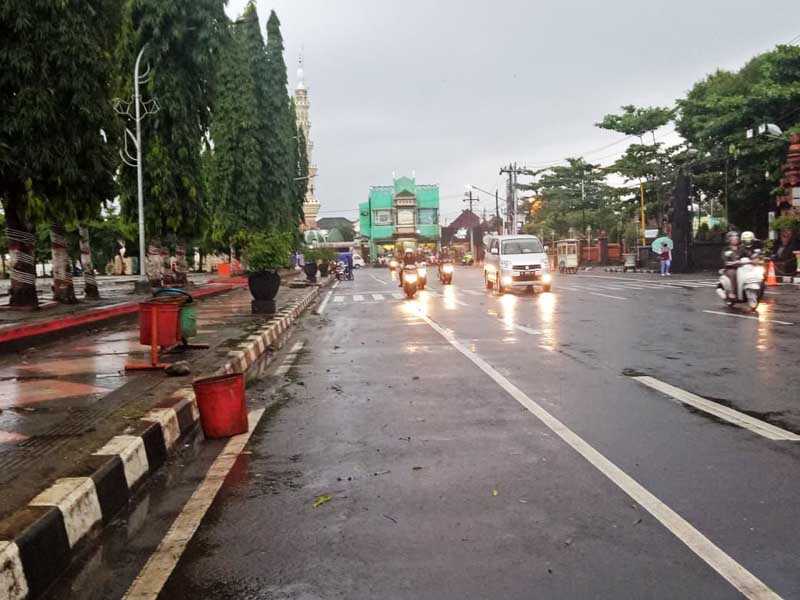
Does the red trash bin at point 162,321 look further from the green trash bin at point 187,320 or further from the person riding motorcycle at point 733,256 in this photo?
the person riding motorcycle at point 733,256

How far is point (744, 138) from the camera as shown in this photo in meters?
37.3

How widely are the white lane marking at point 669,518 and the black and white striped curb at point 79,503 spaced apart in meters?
2.87

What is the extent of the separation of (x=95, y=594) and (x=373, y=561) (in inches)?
46.1

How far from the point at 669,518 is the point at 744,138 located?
38.3 meters

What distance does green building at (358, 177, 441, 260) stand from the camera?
10619 cm

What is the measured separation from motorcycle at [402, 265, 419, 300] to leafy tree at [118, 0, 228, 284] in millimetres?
8184

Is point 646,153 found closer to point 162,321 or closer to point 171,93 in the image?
point 171,93

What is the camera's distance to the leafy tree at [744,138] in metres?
35.1

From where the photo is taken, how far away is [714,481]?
430 centimetres

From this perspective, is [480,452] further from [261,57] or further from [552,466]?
[261,57]

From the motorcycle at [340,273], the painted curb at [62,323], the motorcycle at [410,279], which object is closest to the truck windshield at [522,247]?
the motorcycle at [410,279]

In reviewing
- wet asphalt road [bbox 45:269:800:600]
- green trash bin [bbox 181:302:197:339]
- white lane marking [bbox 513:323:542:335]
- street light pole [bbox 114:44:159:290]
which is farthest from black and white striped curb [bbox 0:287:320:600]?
street light pole [bbox 114:44:159:290]

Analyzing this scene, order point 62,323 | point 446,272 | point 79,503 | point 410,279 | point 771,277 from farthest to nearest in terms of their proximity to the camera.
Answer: point 446,272 → point 771,277 → point 410,279 → point 62,323 → point 79,503

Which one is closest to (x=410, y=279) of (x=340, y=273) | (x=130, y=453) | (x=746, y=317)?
(x=746, y=317)
